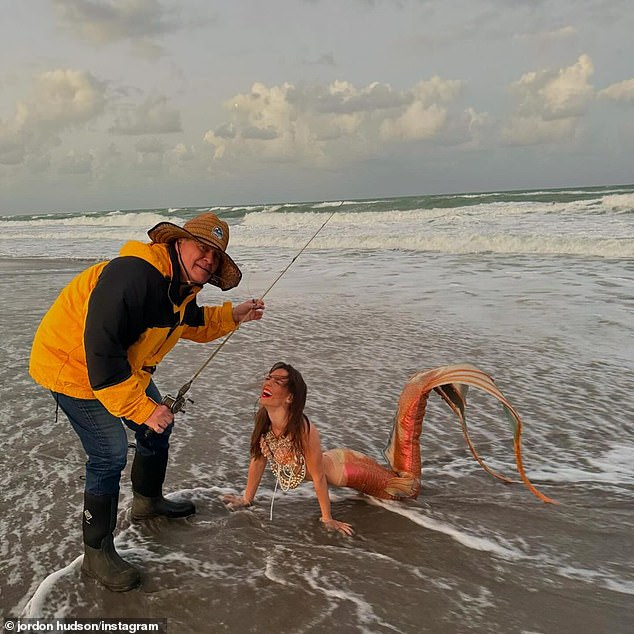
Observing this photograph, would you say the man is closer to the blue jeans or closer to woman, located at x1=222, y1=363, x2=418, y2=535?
the blue jeans

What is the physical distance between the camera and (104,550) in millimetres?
2885

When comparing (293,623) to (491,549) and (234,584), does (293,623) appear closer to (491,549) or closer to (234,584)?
(234,584)

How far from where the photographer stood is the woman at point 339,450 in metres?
3.29

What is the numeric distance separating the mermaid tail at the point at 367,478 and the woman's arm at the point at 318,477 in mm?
257

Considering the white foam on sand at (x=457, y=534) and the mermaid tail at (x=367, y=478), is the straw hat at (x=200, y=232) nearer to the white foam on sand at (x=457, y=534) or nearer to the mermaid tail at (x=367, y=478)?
the mermaid tail at (x=367, y=478)

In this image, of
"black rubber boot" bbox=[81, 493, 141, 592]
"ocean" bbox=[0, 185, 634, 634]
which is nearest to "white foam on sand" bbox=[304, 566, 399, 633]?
"ocean" bbox=[0, 185, 634, 634]

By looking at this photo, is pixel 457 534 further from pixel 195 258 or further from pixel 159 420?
pixel 195 258

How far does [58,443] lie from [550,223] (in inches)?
994

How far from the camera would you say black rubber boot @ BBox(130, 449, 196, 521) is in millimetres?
3443

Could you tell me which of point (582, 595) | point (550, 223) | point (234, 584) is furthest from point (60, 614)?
point (550, 223)

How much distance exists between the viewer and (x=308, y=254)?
20.0 m

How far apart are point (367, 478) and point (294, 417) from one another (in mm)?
713

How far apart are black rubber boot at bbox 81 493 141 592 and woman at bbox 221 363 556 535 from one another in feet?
2.87

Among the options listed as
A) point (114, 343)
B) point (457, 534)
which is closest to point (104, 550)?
point (114, 343)
